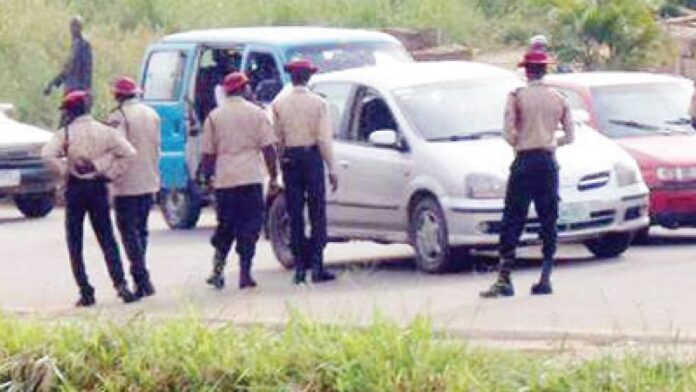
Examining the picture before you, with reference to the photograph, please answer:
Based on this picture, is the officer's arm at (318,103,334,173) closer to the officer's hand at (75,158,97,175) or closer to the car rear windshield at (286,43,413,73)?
the officer's hand at (75,158,97,175)

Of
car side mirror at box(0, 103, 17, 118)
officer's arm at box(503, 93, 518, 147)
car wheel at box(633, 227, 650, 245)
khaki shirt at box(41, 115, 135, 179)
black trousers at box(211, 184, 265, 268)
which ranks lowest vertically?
car side mirror at box(0, 103, 17, 118)

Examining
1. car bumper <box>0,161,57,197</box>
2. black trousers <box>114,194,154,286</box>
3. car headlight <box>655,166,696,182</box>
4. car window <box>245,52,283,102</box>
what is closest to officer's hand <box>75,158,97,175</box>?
black trousers <box>114,194,154,286</box>

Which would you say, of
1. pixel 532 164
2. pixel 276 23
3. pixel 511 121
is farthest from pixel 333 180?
pixel 276 23

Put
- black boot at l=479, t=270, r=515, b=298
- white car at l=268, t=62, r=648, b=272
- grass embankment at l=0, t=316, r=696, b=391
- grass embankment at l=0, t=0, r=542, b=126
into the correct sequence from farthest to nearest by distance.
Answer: grass embankment at l=0, t=0, r=542, b=126
white car at l=268, t=62, r=648, b=272
black boot at l=479, t=270, r=515, b=298
grass embankment at l=0, t=316, r=696, b=391

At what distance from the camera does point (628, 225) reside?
20.2 meters

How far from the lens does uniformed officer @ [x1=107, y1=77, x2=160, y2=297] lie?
19.2 m

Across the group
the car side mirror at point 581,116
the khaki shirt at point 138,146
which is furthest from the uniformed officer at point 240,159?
the car side mirror at point 581,116

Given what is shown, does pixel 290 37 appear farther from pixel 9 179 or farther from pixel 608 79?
pixel 9 179

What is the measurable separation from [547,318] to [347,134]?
5061 mm

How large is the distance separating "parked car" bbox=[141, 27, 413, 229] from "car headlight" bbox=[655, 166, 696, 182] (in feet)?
12.2

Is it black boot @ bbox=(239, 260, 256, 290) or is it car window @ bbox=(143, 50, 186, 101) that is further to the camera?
car window @ bbox=(143, 50, 186, 101)

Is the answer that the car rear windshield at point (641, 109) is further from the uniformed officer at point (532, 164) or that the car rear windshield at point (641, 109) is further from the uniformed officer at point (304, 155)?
the uniformed officer at point (532, 164)

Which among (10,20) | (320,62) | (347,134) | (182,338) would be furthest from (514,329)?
(10,20)

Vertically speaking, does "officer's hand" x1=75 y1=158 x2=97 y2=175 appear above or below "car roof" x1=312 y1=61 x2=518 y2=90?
below
